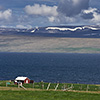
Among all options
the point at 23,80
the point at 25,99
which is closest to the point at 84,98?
the point at 25,99

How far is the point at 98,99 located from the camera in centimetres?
5712

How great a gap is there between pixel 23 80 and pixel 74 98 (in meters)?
46.4

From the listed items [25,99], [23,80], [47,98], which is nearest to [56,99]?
[47,98]

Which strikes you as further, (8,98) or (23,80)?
(23,80)

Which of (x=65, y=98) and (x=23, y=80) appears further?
(x=23, y=80)

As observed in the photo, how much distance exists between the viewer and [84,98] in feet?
192

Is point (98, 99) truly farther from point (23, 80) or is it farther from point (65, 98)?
point (23, 80)

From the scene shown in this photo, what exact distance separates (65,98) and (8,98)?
1074 centimetres

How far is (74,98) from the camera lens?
192 ft

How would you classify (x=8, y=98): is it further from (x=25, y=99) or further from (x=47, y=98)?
(x=47, y=98)

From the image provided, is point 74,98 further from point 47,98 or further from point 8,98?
point 8,98

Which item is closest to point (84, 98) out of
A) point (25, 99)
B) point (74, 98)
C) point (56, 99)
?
point (74, 98)

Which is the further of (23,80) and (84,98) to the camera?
(23,80)

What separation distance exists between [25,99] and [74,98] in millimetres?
9641
